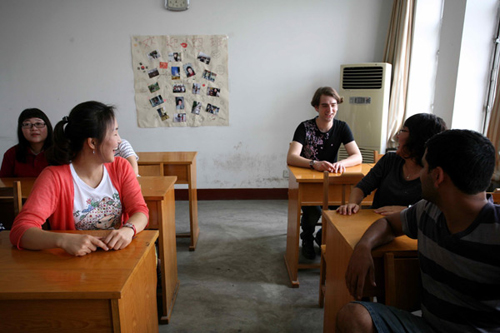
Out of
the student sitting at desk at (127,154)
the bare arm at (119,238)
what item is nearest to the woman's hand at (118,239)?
the bare arm at (119,238)

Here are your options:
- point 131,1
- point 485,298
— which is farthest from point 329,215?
point 131,1

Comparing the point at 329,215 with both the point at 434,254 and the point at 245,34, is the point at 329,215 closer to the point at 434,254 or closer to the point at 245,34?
the point at 434,254

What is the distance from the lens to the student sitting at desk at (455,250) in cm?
96

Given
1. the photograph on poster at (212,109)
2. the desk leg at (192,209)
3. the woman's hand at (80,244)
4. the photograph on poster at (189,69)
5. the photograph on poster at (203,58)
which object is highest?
the photograph on poster at (203,58)

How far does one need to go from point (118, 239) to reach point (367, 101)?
10.8ft

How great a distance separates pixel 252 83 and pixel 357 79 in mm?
1316

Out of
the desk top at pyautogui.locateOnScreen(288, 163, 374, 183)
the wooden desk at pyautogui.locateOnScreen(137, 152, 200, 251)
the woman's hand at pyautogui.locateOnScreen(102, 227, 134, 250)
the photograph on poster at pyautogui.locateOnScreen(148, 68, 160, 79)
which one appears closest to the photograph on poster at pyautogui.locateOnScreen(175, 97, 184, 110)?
the photograph on poster at pyautogui.locateOnScreen(148, 68, 160, 79)

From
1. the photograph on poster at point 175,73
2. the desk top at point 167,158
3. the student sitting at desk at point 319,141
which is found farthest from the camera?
the photograph on poster at point 175,73

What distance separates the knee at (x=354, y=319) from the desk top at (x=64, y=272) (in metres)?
0.71

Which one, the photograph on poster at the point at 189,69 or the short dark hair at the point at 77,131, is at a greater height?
the photograph on poster at the point at 189,69

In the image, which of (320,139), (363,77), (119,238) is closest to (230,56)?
(363,77)

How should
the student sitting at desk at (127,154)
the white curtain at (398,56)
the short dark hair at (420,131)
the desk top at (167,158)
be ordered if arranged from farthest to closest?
the white curtain at (398,56)
the desk top at (167,158)
the student sitting at desk at (127,154)
the short dark hair at (420,131)

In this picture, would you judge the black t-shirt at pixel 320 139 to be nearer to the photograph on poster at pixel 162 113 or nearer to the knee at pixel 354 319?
the knee at pixel 354 319

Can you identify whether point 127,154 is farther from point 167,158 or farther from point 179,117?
point 179,117
